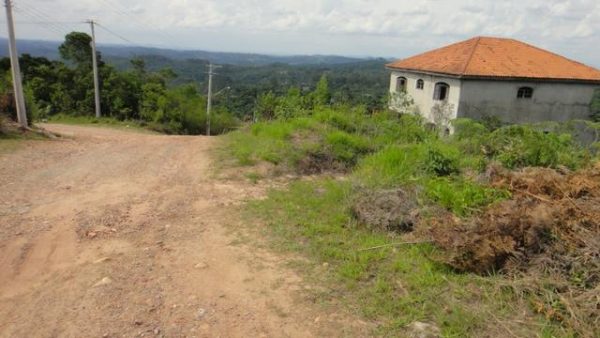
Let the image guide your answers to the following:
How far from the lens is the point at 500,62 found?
737 inches

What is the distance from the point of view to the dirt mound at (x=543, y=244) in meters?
2.87

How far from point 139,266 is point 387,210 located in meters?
2.37

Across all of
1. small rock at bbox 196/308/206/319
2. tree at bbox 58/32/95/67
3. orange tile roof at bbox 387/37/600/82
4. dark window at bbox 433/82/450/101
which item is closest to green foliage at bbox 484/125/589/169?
small rock at bbox 196/308/206/319

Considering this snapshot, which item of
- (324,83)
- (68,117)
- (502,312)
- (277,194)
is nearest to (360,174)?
(277,194)

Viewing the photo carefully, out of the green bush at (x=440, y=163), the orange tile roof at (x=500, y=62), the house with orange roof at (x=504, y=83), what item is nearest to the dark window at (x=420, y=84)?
the house with orange roof at (x=504, y=83)

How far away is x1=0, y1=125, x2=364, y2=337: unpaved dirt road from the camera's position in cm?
289

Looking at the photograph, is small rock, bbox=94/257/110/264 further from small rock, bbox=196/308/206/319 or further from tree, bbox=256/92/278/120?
tree, bbox=256/92/278/120

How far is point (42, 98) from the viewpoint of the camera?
2523 centimetres

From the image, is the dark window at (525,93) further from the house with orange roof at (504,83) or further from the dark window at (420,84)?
the dark window at (420,84)

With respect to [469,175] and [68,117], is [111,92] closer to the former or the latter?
[68,117]

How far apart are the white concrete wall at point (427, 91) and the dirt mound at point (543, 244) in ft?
46.0

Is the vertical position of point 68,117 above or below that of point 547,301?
below

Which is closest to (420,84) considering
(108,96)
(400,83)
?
(400,83)

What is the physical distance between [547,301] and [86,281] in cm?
331
